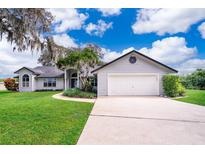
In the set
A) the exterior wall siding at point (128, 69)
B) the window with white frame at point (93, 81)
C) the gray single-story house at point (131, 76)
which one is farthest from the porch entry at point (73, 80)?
the exterior wall siding at point (128, 69)

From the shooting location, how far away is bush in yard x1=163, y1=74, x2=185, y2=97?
579 inches

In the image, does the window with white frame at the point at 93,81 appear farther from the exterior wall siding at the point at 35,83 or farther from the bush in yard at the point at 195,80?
the bush in yard at the point at 195,80

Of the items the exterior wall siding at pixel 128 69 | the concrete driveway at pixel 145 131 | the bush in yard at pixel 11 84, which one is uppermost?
the exterior wall siding at pixel 128 69

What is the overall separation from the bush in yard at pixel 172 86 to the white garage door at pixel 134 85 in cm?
116

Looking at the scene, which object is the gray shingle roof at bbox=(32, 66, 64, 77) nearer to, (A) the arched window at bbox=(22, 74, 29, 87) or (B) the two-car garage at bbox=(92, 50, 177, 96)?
(A) the arched window at bbox=(22, 74, 29, 87)

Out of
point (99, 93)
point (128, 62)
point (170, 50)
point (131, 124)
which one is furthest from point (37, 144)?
point (170, 50)

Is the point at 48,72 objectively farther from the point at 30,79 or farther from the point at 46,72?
the point at 30,79

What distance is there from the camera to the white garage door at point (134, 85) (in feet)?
52.7

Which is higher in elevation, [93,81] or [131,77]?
[131,77]

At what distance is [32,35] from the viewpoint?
27.7 feet

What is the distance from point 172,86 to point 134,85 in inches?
134

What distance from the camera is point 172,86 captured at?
48.4 feet

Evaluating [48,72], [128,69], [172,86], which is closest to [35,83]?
[48,72]
